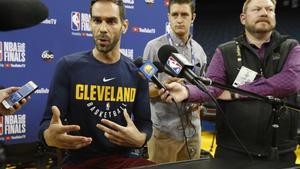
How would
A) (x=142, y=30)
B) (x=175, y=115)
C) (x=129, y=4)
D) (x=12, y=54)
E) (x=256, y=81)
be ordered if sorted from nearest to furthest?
(x=256, y=81)
(x=175, y=115)
(x=12, y=54)
(x=129, y=4)
(x=142, y=30)

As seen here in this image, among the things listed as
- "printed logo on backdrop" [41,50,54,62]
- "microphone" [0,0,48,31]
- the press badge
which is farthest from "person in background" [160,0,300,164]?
"printed logo on backdrop" [41,50,54,62]

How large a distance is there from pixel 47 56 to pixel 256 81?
1881 millimetres

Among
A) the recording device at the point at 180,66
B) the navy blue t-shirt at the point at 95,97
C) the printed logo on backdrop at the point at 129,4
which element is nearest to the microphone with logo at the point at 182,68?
the recording device at the point at 180,66

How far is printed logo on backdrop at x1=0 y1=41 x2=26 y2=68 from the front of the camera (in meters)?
2.94

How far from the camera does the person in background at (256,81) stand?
1876 mm

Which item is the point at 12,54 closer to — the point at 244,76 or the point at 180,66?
the point at 244,76

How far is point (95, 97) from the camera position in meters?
1.73

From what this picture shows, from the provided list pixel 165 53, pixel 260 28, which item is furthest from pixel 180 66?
pixel 260 28

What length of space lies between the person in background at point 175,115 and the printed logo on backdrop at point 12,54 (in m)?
1.08

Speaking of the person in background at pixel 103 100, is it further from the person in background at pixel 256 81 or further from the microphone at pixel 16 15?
the microphone at pixel 16 15

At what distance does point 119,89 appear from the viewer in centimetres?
180

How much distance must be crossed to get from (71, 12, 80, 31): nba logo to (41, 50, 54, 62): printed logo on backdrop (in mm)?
294

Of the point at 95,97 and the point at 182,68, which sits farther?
the point at 95,97

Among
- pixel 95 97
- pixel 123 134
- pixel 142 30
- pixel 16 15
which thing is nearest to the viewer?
pixel 16 15
